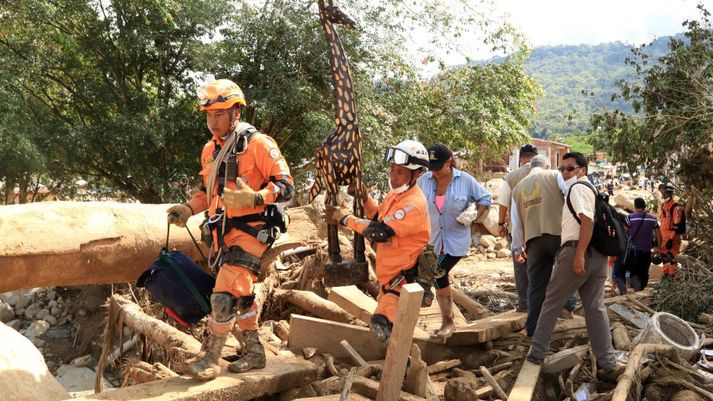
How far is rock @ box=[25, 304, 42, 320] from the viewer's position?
35.4 feet

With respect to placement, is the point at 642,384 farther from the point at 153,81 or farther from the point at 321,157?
the point at 153,81

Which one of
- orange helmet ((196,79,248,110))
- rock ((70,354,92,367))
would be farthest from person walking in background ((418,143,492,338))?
rock ((70,354,92,367))

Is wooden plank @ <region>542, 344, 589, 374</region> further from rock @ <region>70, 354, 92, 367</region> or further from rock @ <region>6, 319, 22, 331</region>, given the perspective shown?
rock @ <region>6, 319, 22, 331</region>

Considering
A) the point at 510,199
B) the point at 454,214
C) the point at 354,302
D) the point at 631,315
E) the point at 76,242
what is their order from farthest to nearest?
1. the point at 631,315
2. the point at 510,199
3. the point at 76,242
4. the point at 354,302
5. the point at 454,214

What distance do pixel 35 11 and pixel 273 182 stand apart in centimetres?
836

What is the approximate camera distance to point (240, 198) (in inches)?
154

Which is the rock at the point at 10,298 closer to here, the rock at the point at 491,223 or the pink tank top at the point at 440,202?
the pink tank top at the point at 440,202

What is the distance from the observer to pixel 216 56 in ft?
38.3

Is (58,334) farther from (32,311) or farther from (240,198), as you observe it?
(240,198)

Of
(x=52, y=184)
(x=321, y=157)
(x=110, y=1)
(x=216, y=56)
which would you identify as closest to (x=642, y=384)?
(x=321, y=157)

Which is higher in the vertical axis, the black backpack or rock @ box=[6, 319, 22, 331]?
the black backpack

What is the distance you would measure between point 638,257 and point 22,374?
7963mm

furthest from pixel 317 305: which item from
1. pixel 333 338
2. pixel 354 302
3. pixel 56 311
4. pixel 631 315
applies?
pixel 56 311

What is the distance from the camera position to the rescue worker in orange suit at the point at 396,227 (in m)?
4.39
